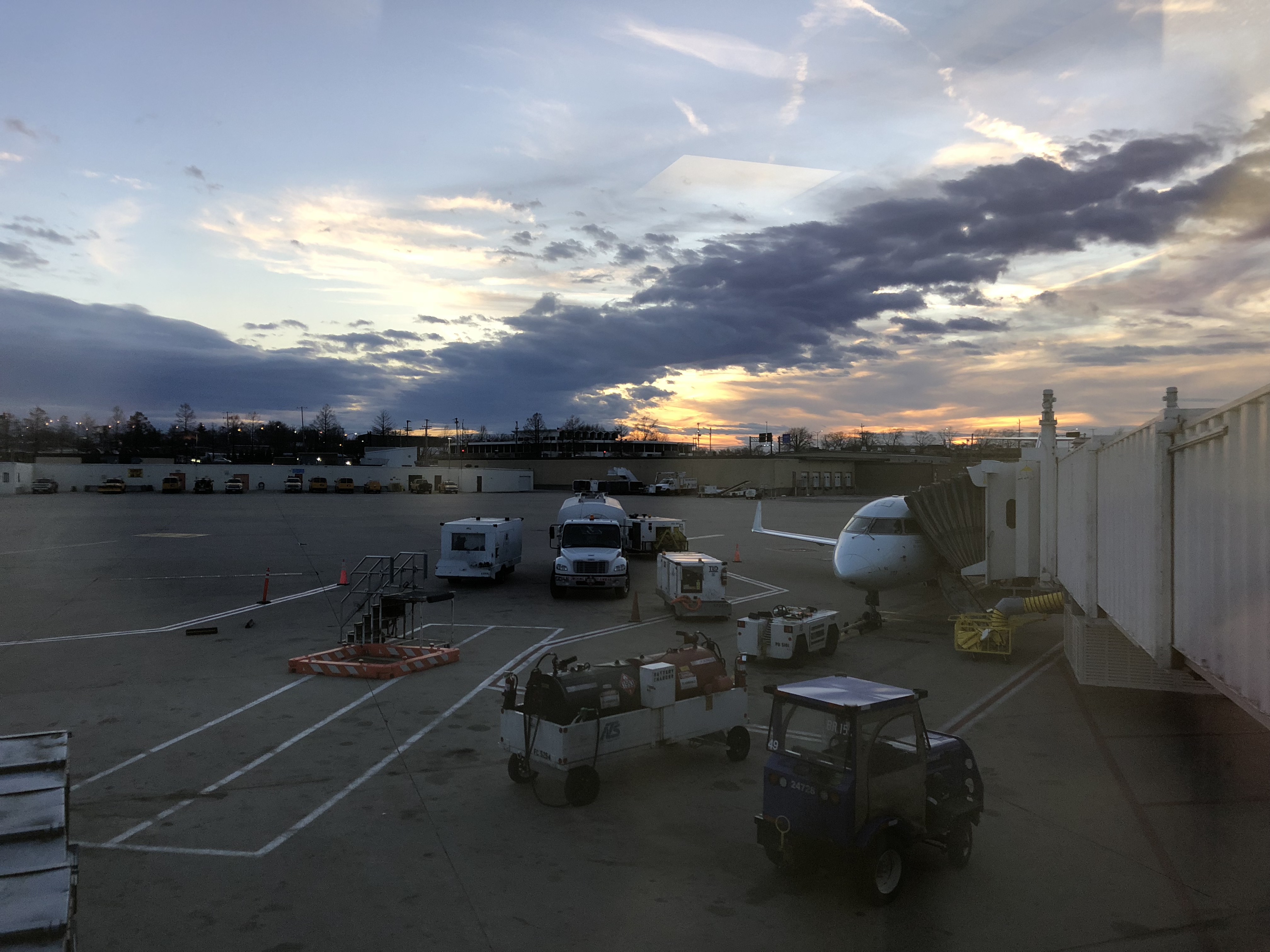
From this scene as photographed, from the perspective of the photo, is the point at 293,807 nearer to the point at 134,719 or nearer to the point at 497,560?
the point at 134,719

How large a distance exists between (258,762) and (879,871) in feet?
30.4

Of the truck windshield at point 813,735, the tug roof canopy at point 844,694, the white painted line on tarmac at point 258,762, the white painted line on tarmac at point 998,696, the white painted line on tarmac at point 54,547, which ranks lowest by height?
the white painted line on tarmac at point 998,696

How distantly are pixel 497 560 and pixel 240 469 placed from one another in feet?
319

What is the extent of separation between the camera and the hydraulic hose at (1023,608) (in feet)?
65.2

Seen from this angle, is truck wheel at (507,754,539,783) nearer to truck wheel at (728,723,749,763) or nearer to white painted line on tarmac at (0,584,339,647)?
truck wheel at (728,723,749,763)

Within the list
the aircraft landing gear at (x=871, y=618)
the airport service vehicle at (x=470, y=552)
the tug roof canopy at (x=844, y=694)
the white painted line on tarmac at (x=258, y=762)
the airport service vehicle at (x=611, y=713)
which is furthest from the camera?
the airport service vehicle at (x=470, y=552)

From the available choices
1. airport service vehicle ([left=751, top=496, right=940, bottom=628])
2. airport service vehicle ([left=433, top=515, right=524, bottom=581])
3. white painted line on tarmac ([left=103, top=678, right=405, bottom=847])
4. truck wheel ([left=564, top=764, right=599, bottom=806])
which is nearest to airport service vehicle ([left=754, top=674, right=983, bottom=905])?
truck wheel ([left=564, top=764, right=599, bottom=806])

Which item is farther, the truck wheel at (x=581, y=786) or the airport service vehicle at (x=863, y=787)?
the truck wheel at (x=581, y=786)

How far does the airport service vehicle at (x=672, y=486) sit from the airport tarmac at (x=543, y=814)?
292 ft

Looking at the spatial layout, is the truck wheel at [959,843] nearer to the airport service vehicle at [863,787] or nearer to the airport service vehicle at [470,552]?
the airport service vehicle at [863,787]

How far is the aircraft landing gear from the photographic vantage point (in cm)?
2348

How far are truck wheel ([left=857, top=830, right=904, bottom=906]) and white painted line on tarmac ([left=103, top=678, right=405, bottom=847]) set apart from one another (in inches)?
336

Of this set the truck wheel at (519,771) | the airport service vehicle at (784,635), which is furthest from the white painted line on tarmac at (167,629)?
the airport service vehicle at (784,635)

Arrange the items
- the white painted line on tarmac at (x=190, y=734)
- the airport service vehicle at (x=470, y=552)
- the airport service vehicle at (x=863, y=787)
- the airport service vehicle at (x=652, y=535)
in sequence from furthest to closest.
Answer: the airport service vehicle at (x=652, y=535) → the airport service vehicle at (x=470, y=552) → the white painted line on tarmac at (x=190, y=734) → the airport service vehicle at (x=863, y=787)
